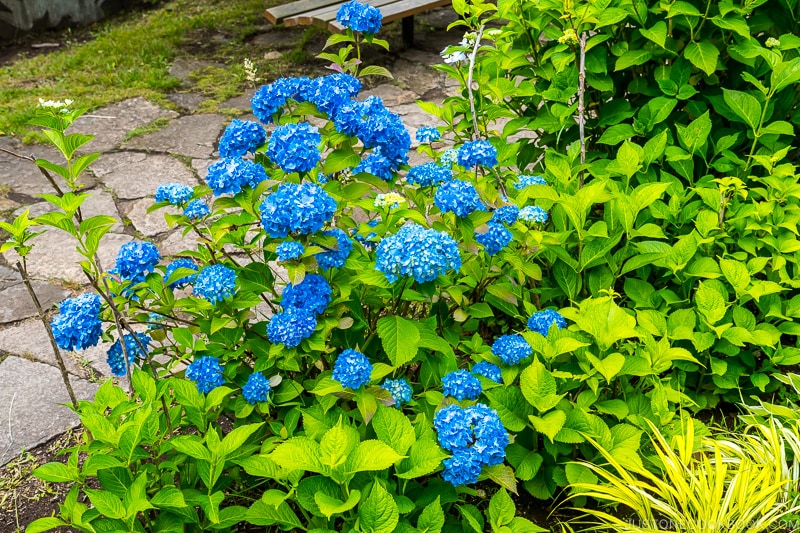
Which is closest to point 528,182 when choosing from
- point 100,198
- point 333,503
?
point 333,503

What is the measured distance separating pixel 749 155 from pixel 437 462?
181 centimetres

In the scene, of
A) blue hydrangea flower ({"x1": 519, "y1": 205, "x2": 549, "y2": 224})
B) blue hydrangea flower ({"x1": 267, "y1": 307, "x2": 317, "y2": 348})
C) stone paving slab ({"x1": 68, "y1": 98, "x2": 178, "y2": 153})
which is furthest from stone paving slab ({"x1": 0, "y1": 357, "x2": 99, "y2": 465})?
stone paving slab ({"x1": 68, "y1": 98, "x2": 178, "y2": 153})

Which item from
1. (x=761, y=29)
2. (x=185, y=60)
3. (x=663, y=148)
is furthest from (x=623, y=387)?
(x=185, y=60)

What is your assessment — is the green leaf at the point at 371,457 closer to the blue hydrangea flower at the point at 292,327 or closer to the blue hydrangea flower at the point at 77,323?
the blue hydrangea flower at the point at 292,327

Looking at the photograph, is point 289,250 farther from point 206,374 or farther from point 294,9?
point 294,9

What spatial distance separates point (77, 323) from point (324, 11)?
3905mm

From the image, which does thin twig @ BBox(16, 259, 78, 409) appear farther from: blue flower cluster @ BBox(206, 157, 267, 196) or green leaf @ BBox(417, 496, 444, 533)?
green leaf @ BBox(417, 496, 444, 533)

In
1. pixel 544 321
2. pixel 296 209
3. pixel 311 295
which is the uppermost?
pixel 296 209

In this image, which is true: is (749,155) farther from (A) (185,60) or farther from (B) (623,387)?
(A) (185,60)

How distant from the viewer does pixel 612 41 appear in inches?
115

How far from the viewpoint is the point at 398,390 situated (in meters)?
1.94

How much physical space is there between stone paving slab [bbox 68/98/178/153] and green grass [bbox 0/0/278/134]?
0.09 meters

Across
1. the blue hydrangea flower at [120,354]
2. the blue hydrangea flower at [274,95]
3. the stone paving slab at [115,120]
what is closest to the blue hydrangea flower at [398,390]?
the blue hydrangea flower at [120,354]

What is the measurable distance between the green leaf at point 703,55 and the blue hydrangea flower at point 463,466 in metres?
1.77
